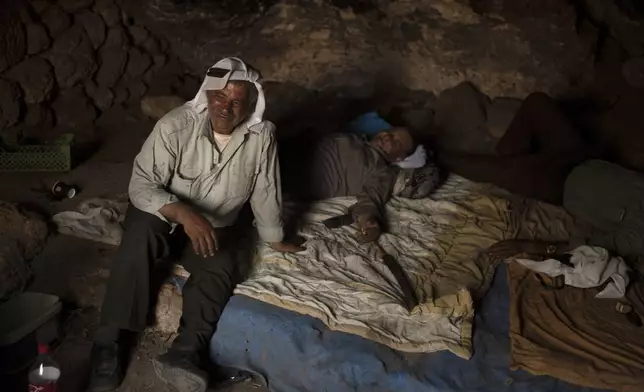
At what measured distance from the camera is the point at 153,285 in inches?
130

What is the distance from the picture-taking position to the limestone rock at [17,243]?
358 cm

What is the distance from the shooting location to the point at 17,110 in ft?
16.4

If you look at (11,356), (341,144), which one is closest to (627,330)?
(341,144)

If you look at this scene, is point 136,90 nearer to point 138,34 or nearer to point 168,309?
point 138,34

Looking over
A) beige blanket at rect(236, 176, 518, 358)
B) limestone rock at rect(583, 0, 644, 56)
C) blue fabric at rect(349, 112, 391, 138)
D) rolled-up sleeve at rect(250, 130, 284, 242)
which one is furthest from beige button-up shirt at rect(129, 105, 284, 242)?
limestone rock at rect(583, 0, 644, 56)

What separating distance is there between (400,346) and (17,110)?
3.16 meters

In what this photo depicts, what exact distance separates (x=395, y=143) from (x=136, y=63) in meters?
2.31

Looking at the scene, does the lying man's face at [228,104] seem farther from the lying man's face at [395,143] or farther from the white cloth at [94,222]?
the lying man's face at [395,143]

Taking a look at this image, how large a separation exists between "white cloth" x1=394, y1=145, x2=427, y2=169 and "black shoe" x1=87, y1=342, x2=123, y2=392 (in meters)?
1.94

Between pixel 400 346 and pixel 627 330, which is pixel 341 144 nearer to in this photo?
pixel 400 346

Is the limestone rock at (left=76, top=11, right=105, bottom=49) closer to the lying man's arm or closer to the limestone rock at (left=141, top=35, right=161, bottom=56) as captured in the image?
the limestone rock at (left=141, top=35, right=161, bottom=56)

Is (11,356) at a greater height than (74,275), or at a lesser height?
greater

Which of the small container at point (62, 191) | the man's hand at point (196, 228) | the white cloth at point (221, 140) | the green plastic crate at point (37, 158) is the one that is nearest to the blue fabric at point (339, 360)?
the man's hand at point (196, 228)

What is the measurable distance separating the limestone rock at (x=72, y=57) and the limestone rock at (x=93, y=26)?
0.13 ft
